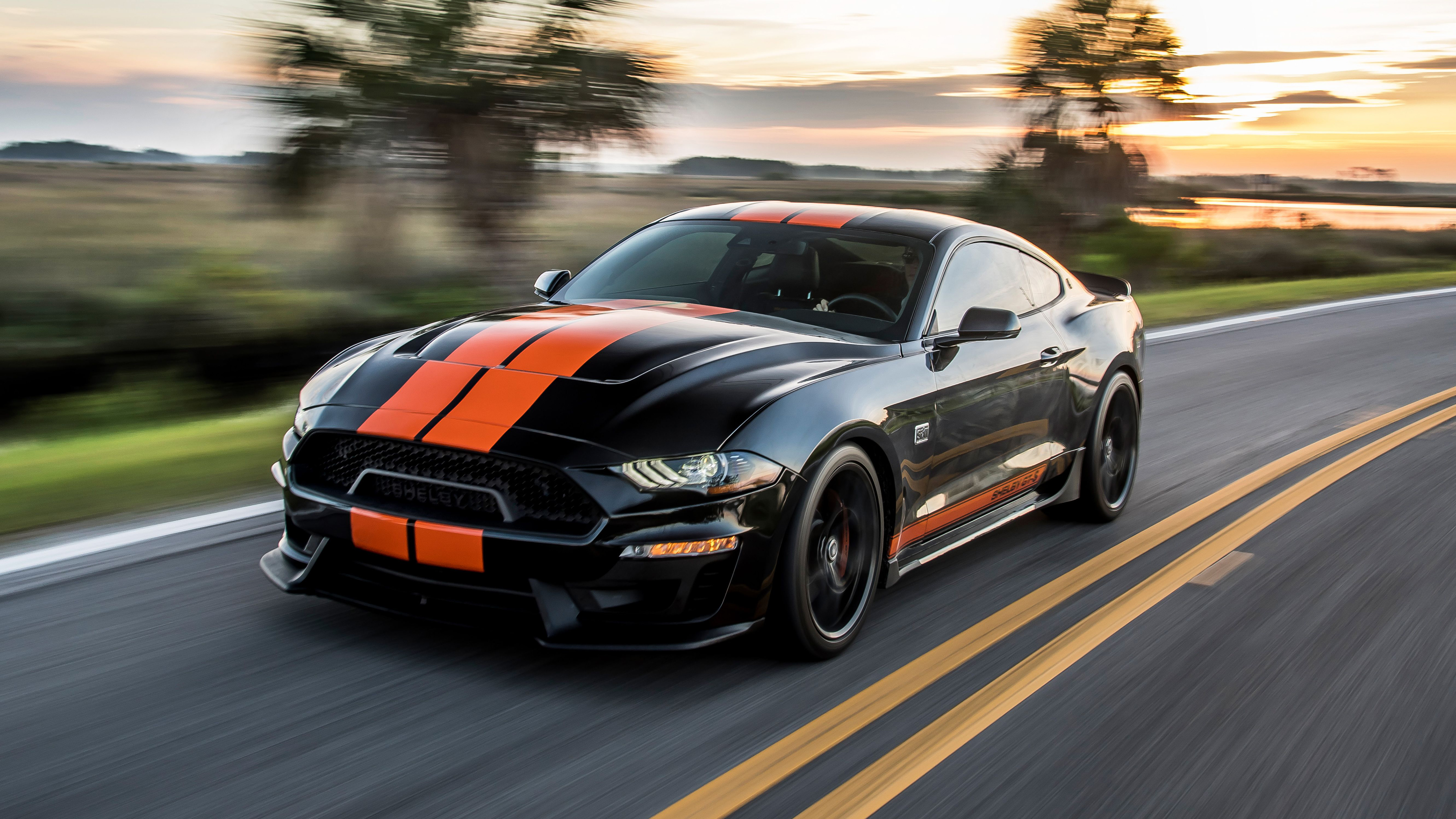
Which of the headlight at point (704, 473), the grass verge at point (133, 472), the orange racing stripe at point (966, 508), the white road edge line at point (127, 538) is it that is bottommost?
the grass verge at point (133, 472)

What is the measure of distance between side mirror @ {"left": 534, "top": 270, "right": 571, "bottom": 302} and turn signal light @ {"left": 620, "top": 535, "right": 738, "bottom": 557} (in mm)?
2102

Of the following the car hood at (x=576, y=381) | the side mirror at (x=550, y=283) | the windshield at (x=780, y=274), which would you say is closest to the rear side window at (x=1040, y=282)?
the windshield at (x=780, y=274)

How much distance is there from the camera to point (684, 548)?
3518 millimetres

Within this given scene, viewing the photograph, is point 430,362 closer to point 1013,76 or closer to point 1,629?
point 1,629

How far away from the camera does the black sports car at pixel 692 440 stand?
3488mm

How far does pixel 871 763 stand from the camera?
10.7ft

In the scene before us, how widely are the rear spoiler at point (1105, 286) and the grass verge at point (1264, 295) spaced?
8.81 metres

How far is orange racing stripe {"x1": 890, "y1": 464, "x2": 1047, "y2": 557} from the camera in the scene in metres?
4.39

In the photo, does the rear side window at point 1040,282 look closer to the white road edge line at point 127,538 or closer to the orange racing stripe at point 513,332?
the white road edge line at point 127,538

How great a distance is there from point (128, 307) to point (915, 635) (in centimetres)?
1163

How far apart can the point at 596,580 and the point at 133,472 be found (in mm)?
3750

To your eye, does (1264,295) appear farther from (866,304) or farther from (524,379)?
(524,379)

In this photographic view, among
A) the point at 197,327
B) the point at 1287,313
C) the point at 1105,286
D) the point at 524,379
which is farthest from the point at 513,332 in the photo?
the point at 1287,313


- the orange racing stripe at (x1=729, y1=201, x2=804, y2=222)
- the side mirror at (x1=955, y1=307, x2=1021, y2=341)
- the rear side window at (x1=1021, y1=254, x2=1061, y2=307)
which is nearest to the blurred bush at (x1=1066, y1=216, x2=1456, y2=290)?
the rear side window at (x1=1021, y1=254, x2=1061, y2=307)
